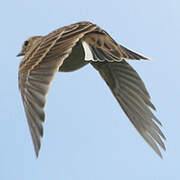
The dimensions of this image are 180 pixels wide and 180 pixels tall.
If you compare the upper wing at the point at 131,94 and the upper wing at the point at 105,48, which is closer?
the upper wing at the point at 105,48

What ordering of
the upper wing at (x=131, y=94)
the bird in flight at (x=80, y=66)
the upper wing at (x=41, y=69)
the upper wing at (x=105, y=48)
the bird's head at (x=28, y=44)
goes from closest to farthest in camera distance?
the upper wing at (x=41, y=69), the bird in flight at (x=80, y=66), the upper wing at (x=105, y=48), the upper wing at (x=131, y=94), the bird's head at (x=28, y=44)

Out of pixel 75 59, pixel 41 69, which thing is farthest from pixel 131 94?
pixel 41 69


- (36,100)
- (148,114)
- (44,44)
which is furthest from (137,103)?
(36,100)

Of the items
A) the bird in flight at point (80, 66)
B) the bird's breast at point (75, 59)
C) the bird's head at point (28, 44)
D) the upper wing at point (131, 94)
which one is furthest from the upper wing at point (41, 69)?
the bird's head at point (28, 44)

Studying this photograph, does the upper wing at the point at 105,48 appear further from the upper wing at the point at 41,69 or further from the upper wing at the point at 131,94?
the upper wing at the point at 131,94

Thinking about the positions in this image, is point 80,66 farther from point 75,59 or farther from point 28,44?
point 28,44

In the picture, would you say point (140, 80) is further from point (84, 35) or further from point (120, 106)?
point (84, 35)

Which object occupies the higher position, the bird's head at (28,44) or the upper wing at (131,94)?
the bird's head at (28,44)

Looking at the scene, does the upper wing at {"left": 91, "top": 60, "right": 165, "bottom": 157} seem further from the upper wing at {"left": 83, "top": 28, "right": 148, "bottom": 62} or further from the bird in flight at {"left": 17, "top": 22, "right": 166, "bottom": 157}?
the upper wing at {"left": 83, "top": 28, "right": 148, "bottom": 62}
